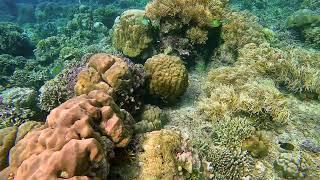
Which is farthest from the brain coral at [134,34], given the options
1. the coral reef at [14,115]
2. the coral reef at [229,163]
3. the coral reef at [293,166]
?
the coral reef at [293,166]

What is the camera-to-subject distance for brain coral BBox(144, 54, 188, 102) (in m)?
5.94

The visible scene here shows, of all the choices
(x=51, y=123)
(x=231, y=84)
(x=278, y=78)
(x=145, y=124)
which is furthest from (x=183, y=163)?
(x=278, y=78)

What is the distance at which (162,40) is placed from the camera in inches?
301

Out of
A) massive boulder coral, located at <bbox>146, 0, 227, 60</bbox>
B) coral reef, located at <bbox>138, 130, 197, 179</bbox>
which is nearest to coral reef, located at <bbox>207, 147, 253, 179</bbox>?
coral reef, located at <bbox>138, 130, 197, 179</bbox>

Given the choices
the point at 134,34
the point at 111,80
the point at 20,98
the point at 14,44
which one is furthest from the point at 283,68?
the point at 14,44

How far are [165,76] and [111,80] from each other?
4.75 ft

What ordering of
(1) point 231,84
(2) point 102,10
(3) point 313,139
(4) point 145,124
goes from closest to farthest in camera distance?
1. (4) point 145,124
2. (3) point 313,139
3. (1) point 231,84
4. (2) point 102,10

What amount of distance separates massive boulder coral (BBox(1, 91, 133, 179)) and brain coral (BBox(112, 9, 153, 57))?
363 cm

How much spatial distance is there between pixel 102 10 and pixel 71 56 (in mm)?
8136

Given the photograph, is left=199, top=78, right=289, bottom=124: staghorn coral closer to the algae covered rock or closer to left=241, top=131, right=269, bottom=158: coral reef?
left=241, top=131, right=269, bottom=158: coral reef

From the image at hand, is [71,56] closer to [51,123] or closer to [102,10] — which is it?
[51,123]

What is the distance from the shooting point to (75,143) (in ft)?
9.84

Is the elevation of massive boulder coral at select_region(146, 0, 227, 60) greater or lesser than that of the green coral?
greater

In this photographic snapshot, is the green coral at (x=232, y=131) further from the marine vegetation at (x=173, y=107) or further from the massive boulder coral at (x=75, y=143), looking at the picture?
the massive boulder coral at (x=75, y=143)
